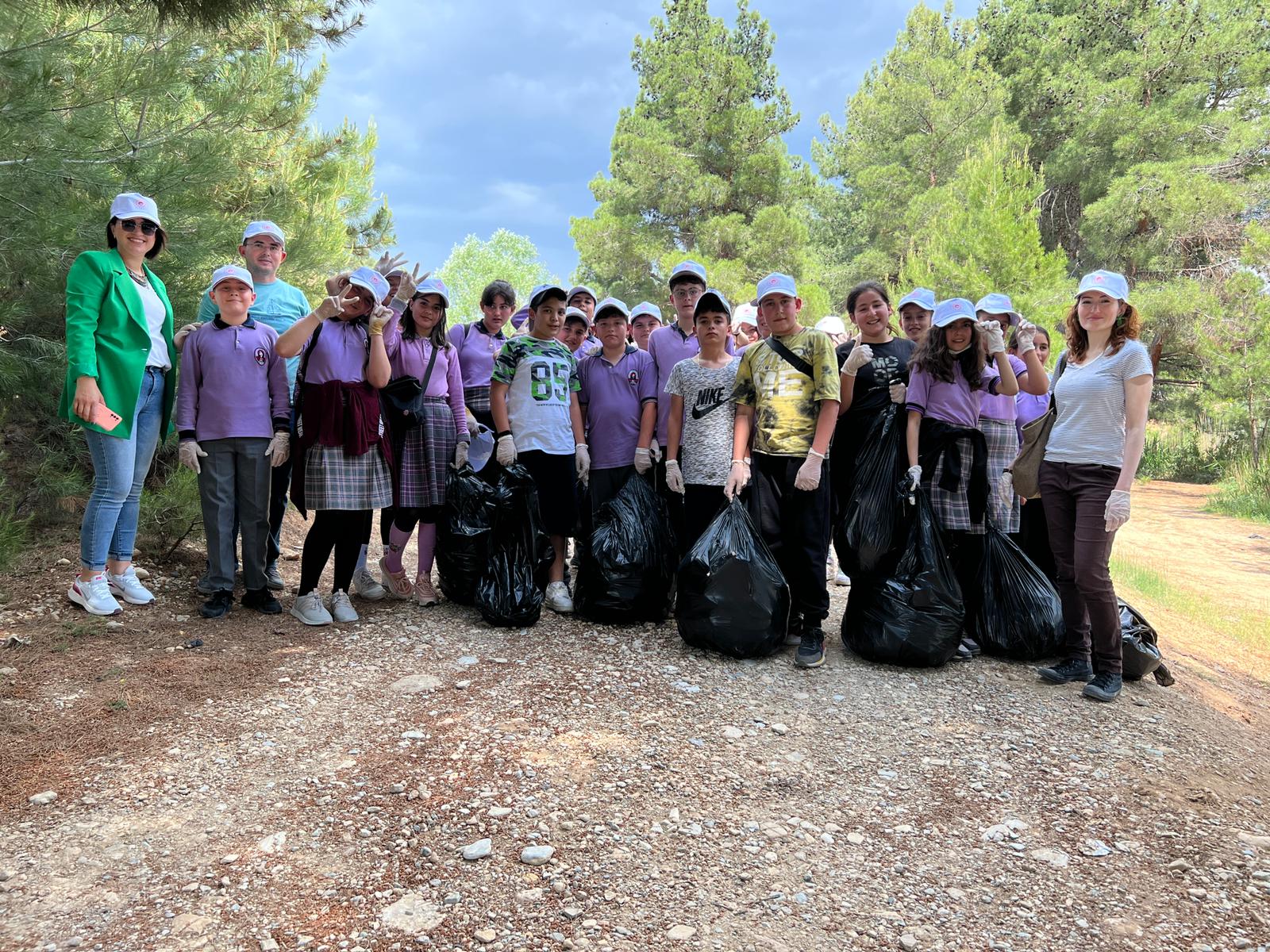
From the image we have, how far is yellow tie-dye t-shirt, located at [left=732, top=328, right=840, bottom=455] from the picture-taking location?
11.3 feet

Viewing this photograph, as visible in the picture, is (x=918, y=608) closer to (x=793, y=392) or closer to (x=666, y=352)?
(x=793, y=392)

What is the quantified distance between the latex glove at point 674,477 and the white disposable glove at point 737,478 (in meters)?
0.29

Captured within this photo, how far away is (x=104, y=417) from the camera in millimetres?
3316

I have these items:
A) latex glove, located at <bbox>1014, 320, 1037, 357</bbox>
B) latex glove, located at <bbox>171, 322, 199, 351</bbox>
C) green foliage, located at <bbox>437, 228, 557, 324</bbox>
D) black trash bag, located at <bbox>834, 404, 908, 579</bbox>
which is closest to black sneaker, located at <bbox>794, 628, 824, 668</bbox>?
black trash bag, located at <bbox>834, 404, 908, 579</bbox>

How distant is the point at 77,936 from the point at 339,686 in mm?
1400

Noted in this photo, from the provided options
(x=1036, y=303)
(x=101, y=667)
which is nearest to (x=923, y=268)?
(x=1036, y=303)

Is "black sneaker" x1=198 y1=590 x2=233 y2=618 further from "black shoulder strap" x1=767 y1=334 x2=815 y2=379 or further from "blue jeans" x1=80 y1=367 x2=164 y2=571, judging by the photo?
"black shoulder strap" x1=767 y1=334 x2=815 y2=379

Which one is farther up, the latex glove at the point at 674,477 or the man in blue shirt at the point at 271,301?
the man in blue shirt at the point at 271,301

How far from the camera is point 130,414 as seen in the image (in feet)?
11.3

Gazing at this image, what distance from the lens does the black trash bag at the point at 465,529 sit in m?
3.84

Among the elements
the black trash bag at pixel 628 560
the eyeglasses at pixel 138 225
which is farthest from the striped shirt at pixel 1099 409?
the eyeglasses at pixel 138 225

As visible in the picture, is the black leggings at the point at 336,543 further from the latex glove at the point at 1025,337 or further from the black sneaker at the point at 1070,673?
the latex glove at the point at 1025,337

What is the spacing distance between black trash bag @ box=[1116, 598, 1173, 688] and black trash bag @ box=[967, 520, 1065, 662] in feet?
0.87

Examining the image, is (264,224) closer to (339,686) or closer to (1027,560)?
(339,686)
